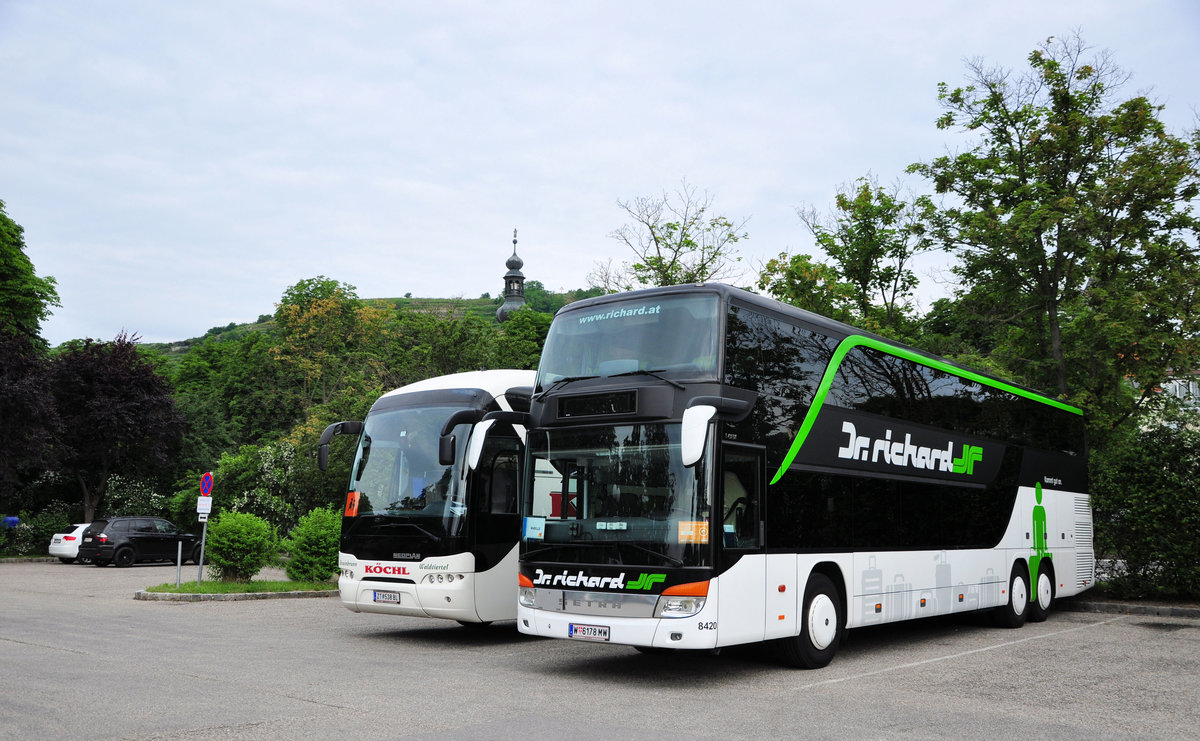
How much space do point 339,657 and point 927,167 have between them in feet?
58.4

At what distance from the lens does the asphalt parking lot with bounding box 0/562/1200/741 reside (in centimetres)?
707

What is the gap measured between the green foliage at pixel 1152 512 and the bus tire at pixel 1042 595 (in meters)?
2.70

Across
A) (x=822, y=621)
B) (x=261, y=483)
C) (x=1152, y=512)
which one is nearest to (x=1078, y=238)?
(x=1152, y=512)

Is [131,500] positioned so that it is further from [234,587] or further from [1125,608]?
[1125,608]

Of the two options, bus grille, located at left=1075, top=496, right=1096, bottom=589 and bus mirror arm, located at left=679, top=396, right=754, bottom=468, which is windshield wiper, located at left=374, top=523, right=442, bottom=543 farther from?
bus grille, located at left=1075, top=496, right=1096, bottom=589

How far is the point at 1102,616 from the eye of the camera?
1688cm

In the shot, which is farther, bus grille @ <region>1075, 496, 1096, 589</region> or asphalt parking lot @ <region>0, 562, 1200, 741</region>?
bus grille @ <region>1075, 496, 1096, 589</region>

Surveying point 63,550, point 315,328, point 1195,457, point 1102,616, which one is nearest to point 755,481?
point 1102,616

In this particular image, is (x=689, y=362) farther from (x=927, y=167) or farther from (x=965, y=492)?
(x=927, y=167)

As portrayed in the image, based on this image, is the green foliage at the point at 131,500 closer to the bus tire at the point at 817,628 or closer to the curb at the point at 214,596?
the curb at the point at 214,596

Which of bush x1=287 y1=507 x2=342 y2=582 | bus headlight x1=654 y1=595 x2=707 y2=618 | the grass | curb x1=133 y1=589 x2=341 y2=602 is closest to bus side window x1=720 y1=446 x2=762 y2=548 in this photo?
bus headlight x1=654 y1=595 x2=707 y2=618

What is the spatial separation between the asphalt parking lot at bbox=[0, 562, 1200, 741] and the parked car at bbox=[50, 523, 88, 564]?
1752 centimetres

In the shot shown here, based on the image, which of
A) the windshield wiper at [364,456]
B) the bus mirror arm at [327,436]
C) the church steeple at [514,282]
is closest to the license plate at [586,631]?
the bus mirror arm at [327,436]

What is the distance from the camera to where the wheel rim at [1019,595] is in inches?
587
